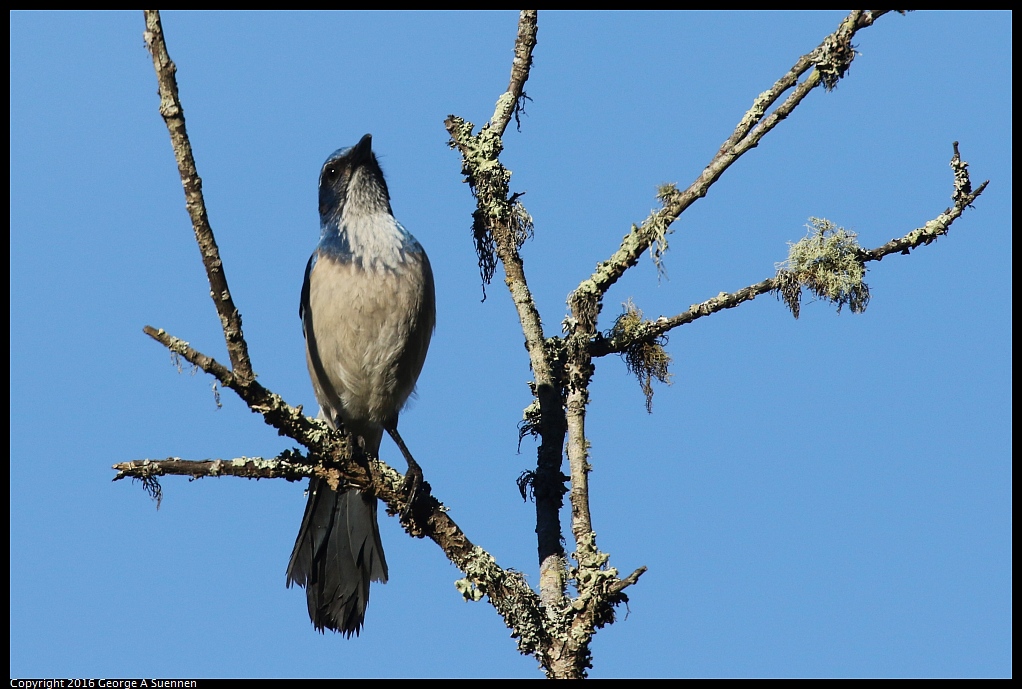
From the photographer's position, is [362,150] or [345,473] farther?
[362,150]

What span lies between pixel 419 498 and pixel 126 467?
42.5 inches

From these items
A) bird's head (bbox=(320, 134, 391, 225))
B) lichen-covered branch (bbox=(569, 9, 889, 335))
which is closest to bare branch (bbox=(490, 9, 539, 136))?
lichen-covered branch (bbox=(569, 9, 889, 335))

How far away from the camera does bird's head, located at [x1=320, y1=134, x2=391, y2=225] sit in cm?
559

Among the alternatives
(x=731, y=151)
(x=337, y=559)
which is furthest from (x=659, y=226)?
(x=337, y=559)

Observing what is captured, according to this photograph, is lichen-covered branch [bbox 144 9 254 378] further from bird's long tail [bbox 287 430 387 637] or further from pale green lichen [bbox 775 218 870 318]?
pale green lichen [bbox 775 218 870 318]

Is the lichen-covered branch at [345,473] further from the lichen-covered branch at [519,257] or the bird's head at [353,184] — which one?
the bird's head at [353,184]

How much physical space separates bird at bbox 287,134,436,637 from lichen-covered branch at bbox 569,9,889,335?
4.31 feet

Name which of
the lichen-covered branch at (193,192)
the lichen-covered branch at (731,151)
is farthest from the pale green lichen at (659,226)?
the lichen-covered branch at (193,192)

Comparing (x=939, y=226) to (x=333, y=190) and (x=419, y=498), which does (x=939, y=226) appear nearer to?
(x=419, y=498)

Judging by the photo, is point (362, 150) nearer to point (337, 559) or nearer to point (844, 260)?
point (337, 559)

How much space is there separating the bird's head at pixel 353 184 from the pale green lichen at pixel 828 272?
8.61ft

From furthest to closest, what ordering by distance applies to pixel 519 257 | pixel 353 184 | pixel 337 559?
pixel 353 184
pixel 337 559
pixel 519 257

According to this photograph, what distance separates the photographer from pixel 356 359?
4922 mm

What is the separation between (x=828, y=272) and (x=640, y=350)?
829 mm
